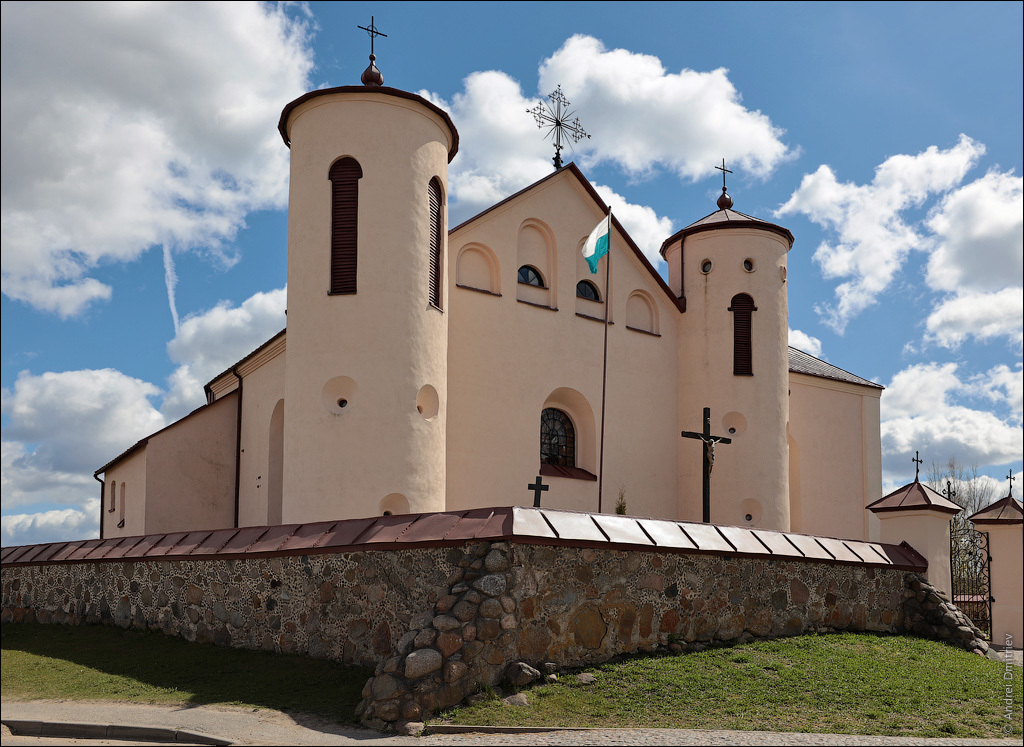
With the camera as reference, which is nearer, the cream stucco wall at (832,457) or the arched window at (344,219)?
the arched window at (344,219)

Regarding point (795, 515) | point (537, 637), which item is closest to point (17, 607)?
point (537, 637)

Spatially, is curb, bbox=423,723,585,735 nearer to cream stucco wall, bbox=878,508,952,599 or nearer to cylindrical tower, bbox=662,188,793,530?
cream stucco wall, bbox=878,508,952,599

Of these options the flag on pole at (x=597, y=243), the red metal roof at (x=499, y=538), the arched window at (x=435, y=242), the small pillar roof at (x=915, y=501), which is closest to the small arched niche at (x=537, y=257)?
the flag on pole at (x=597, y=243)

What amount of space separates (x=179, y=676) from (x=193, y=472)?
11669mm

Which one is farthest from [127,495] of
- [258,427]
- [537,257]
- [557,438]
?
[537,257]

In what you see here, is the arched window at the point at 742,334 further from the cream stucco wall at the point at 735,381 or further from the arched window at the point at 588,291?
the arched window at the point at 588,291

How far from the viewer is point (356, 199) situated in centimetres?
1764

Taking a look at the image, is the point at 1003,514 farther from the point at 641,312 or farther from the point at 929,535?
the point at 641,312

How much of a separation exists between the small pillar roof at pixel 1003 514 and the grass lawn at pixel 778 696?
5163 millimetres

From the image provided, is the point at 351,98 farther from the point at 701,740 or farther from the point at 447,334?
the point at 701,740

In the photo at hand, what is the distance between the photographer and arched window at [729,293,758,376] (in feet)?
75.9

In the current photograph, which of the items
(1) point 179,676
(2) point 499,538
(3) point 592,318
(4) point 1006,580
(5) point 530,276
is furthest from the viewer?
(3) point 592,318

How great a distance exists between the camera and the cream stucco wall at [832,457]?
25.7 metres

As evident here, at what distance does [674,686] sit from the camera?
10297 mm
